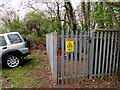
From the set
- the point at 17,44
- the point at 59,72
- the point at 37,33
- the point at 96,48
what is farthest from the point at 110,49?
the point at 37,33

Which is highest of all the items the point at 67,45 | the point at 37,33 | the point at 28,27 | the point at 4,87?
the point at 28,27

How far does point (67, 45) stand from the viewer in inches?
123

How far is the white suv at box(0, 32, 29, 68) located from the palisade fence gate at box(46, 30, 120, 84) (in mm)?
2470

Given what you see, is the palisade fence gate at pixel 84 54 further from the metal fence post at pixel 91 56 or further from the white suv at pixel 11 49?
the white suv at pixel 11 49

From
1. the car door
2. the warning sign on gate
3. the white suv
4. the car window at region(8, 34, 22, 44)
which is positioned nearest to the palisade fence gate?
the warning sign on gate

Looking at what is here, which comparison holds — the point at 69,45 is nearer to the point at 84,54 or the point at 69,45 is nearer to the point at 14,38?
the point at 84,54

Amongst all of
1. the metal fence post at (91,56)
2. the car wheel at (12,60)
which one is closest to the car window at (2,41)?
the car wheel at (12,60)

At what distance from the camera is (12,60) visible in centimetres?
481

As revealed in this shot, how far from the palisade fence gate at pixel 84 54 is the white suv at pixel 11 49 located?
97.2 inches

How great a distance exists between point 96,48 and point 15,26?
33.8 ft

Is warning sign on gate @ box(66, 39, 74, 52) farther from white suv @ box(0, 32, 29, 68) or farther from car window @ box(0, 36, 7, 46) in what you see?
car window @ box(0, 36, 7, 46)

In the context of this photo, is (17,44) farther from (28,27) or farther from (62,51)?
(28,27)

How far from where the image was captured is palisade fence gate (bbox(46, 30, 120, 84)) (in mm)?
3119

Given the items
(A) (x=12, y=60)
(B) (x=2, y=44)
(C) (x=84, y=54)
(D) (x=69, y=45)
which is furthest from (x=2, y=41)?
(C) (x=84, y=54)
